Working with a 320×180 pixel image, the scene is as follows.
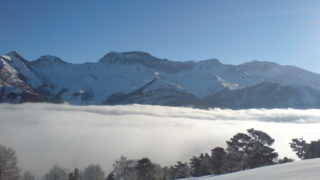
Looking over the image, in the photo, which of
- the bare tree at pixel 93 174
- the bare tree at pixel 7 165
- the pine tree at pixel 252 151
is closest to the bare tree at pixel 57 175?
the bare tree at pixel 93 174

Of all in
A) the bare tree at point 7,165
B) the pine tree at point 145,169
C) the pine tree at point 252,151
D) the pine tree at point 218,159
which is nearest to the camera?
the pine tree at point 252,151

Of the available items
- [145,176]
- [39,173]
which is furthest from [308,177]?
[39,173]

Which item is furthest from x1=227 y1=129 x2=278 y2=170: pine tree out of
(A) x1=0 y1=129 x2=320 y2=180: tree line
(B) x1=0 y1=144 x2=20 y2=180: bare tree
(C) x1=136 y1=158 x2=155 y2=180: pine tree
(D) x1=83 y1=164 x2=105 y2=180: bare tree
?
(D) x1=83 y1=164 x2=105 y2=180: bare tree

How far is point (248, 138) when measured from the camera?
6869 centimetres

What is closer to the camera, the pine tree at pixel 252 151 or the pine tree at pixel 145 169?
the pine tree at pixel 252 151

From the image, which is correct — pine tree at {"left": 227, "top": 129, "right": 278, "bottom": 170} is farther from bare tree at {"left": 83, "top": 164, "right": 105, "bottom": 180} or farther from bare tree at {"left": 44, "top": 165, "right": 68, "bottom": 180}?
bare tree at {"left": 44, "top": 165, "right": 68, "bottom": 180}

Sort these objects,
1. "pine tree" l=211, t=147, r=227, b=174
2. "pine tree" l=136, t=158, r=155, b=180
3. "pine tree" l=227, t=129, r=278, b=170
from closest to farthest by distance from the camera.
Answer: "pine tree" l=227, t=129, r=278, b=170, "pine tree" l=211, t=147, r=227, b=174, "pine tree" l=136, t=158, r=155, b=180

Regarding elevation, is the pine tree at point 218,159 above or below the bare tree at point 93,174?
above

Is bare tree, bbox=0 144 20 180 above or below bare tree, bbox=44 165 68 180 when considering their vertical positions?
above

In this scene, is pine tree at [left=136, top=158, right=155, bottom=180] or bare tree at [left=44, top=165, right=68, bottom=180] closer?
pine tree at [left=136, top=158, right=155, bottom=180]

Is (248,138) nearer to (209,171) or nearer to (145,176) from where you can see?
(209,171)

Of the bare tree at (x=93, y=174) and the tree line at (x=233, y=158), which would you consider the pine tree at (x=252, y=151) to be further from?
the bare tree at (x=93, y=174)

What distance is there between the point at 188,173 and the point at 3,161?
45.4 meters

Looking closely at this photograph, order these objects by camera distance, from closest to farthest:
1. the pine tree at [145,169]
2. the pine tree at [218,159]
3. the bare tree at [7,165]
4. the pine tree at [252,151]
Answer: the pine tree at [252,151] → the bare tree at [7,165] → the pine tree at [218,159] → the pine tree at [145,169]
